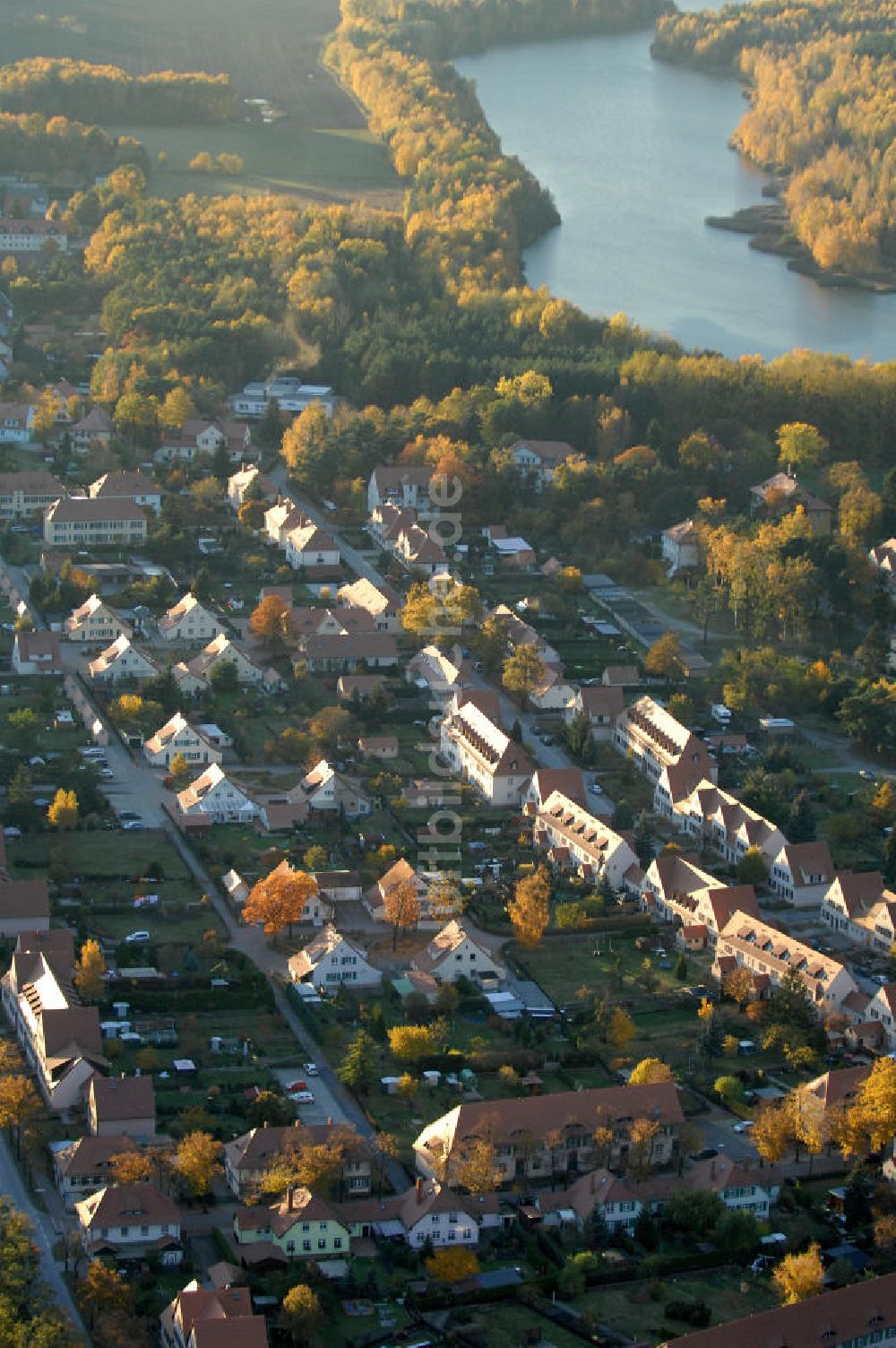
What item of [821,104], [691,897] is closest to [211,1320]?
[691,897]

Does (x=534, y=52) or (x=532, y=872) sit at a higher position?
(x=532, y=872)

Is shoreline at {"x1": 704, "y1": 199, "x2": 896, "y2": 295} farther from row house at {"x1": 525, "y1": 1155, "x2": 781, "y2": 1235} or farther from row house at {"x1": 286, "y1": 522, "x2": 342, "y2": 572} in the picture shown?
row house at {"x1": 525, "y1": 1155, "x2": 781, "y2": 1235}

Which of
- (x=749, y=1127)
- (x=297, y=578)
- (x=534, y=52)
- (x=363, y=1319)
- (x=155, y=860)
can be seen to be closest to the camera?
(x=363, y=1319)

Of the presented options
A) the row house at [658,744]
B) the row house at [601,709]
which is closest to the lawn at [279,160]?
the row house at [601,709]

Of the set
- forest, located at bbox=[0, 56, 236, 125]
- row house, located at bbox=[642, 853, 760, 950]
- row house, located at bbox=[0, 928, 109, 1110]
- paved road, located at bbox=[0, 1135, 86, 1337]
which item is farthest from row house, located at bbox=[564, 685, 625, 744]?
forest, located at bbox=[0, 56, 236, 125]

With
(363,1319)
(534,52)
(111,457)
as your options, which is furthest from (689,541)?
(534,52)

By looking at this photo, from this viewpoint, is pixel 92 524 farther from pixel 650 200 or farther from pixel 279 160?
pixel 650 200

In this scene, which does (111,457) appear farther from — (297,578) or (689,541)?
(689,541)
